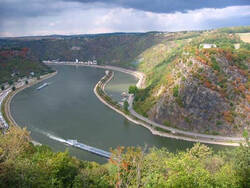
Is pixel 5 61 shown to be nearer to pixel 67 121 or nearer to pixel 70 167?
pixel 67 121

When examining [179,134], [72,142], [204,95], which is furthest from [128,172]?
[204,95]

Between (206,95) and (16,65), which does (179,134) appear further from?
(16,65)

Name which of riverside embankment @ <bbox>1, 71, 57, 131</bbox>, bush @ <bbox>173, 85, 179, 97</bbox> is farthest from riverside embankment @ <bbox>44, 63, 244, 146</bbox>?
riverside embankment @ <bbox>1, 71, 57, 131</bbox>

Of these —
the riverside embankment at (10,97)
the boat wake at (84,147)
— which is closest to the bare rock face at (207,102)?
the boat wake at (84,147)

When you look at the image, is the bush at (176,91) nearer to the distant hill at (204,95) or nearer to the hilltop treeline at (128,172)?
the distant hill at (204,95)

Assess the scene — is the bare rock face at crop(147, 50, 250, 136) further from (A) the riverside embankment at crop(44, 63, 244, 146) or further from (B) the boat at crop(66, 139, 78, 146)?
(B) the boat at crop(66, 139, 78, 146)

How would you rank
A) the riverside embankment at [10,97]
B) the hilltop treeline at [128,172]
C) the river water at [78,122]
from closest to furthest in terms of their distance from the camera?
the hilltop treeline at [128,172], the river water at [78,122], the riverside embankment at [10,97]
